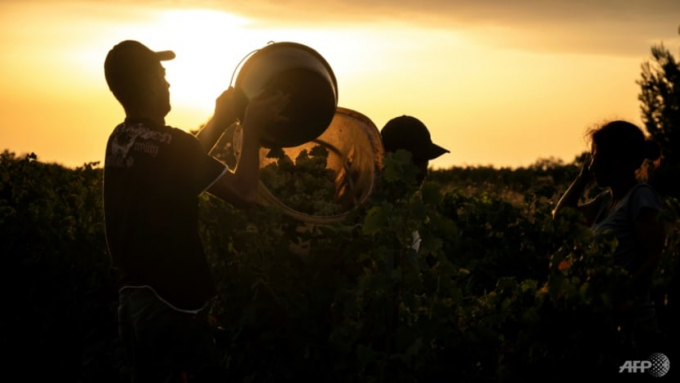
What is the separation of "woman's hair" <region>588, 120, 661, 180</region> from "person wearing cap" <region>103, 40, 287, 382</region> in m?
1.83

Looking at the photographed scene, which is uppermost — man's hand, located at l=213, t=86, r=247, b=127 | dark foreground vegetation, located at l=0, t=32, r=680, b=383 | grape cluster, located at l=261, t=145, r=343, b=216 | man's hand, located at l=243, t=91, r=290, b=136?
man's hand, located at l=213, t=86, r=247, b=127

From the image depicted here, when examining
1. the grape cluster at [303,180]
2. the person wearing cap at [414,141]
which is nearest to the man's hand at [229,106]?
the grape cluster at [303,180]

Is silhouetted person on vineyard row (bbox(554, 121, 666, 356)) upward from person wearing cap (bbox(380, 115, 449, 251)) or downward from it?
downward

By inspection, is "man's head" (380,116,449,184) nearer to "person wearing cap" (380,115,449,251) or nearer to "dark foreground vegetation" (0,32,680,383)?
"person wearing cap" (380,115,449,251)

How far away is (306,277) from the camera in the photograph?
532cm

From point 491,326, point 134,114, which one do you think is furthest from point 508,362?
point 134,114

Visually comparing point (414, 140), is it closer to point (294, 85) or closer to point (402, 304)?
point (294, 85)

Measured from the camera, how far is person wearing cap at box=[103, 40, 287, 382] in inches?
180

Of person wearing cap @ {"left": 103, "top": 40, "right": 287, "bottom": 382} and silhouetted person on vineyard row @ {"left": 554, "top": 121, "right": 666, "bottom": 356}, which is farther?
silhouetted person on vineyard row @ {"left": 554, "top": 121, "right": 666, "bottom": 356}

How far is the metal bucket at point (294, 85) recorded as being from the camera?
520 centimetres

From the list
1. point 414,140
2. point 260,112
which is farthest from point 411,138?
point 260,112

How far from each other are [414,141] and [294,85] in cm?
120

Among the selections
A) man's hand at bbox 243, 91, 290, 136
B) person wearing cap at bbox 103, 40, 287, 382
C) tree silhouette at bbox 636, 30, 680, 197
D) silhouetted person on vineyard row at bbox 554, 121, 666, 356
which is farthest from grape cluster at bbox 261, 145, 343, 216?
tree silhouette at bbox 636, 30, 680, 197

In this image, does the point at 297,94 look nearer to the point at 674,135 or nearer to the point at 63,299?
the point at 63,299
